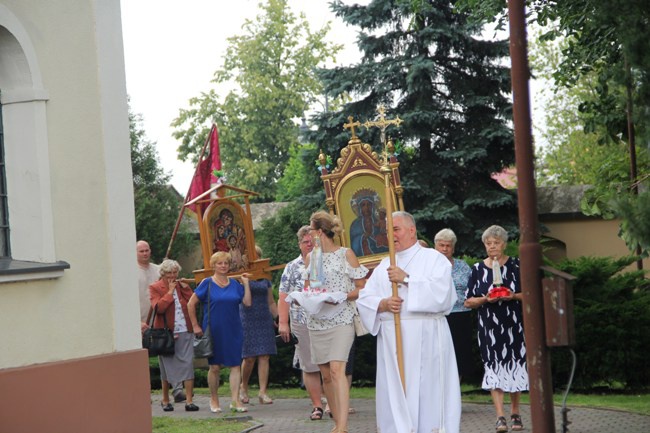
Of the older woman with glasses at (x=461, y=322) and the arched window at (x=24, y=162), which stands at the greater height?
the arched window at (x=24, y=162)

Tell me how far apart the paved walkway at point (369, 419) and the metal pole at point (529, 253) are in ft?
11.4

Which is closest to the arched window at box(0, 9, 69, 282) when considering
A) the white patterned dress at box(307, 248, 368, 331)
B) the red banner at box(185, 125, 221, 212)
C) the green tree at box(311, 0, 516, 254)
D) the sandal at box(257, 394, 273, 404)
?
the white patterned dress at box(307, 248, 368, 331)

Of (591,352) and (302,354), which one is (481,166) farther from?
(302,354)

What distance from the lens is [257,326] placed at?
15492mm

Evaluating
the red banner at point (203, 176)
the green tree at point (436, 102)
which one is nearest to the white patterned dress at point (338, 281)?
the red banner at point (203, 176)

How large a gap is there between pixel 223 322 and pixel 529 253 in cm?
716

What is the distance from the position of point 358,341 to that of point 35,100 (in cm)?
738

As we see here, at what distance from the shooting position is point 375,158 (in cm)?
1928

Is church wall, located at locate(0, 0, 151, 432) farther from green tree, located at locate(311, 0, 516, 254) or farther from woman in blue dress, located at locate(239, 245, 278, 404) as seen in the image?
green tree, located at locate(311, 0, 516, 254)

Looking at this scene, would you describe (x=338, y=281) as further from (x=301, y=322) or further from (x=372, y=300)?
(x=301, y=322)

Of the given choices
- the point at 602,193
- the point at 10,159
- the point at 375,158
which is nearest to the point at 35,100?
the point at 10,159

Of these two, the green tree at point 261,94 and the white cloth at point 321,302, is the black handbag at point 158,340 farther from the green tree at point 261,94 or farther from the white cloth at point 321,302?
the green tree at point 261,94

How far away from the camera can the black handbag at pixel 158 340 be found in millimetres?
14992

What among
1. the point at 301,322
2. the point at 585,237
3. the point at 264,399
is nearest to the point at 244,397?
the point at 264,399
